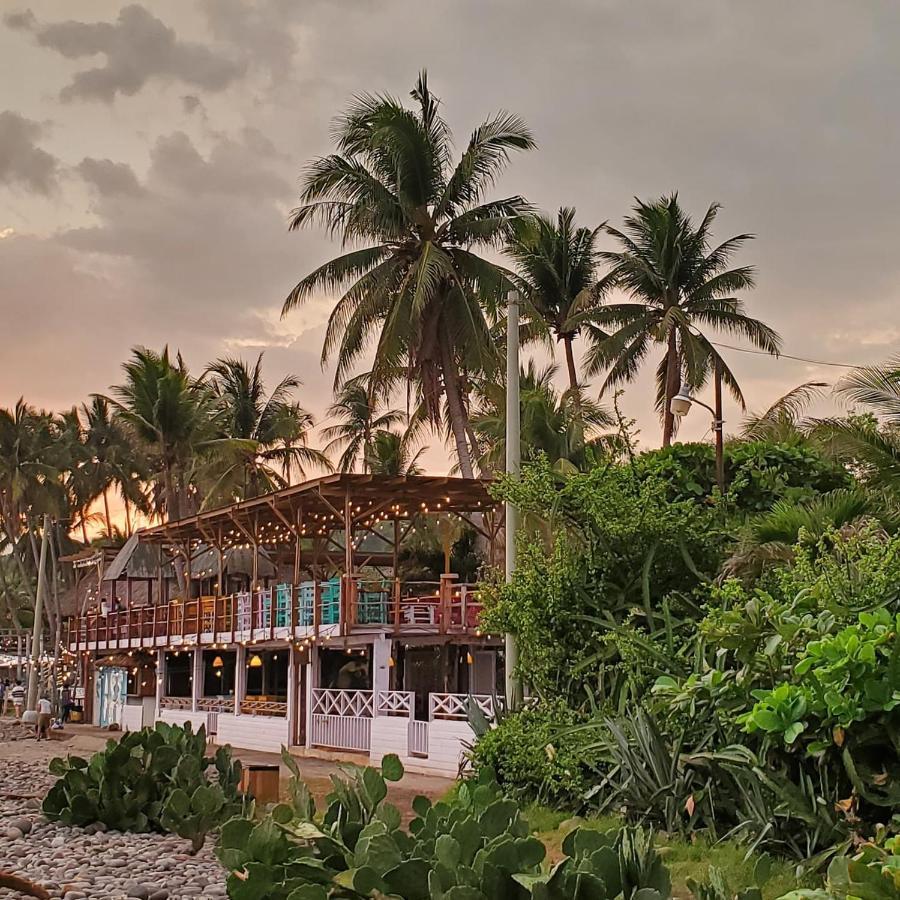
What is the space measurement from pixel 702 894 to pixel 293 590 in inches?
870

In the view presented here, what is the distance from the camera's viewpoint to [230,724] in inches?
1107

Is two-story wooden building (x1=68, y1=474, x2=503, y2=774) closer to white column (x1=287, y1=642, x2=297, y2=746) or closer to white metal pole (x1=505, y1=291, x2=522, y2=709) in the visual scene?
white column (x1=287, y1=642, x2=297, y2=746)

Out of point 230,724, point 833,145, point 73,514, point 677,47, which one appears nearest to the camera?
point 677,47

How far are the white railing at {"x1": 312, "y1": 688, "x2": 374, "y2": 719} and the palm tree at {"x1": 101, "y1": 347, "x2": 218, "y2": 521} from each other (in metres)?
20.3

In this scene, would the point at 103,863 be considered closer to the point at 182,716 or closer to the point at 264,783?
the point at 264,783

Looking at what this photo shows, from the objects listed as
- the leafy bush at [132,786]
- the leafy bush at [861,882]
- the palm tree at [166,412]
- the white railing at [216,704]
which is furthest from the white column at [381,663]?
the palm tree at [166,412]

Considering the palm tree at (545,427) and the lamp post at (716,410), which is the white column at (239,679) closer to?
the palm tree at (545,427)

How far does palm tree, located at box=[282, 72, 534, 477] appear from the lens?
29.3 meters

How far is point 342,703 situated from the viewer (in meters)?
23.8

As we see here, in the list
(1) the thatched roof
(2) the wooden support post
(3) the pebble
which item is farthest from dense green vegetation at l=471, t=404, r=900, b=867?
(1) the thatched roof

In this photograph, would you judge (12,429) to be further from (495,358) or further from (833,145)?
(833,145)

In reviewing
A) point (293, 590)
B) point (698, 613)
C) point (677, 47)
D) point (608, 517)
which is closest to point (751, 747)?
point (698, 613)

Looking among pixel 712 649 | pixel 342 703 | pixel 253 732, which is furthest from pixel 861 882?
pixel 253 732

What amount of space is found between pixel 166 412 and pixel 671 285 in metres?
20.5
